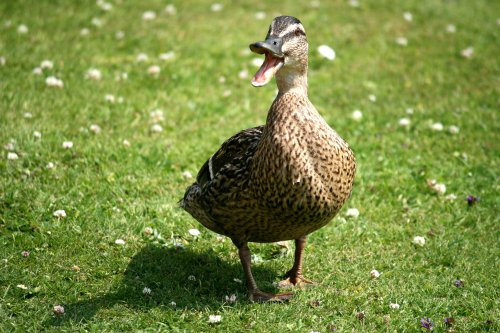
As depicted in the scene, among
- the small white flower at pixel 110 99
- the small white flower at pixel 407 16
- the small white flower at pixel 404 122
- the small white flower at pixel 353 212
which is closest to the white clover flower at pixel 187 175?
the small white flower at pixel 353 212

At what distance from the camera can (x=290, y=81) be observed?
438 cm

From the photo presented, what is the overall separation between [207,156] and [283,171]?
8.79 ft

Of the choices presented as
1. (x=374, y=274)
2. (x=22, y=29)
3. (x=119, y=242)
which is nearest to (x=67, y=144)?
(x=119, y=242)

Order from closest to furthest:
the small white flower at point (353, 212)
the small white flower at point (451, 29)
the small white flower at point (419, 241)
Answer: the small white flower at point (419, 241) < the small white flower at point (353, 212) < the small white flower at point (451, 29)

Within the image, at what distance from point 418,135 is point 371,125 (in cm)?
55

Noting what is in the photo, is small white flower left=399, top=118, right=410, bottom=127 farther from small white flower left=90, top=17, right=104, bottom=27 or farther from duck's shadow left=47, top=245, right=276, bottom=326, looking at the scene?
small white flower left=90, top=17, right=104, bottom=27

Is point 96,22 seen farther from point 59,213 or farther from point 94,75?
point 59,213

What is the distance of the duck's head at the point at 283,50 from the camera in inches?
159

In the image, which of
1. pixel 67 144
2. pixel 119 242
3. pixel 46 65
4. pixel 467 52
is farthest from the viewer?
pixel 467 52

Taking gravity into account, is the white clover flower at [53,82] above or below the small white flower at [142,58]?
below

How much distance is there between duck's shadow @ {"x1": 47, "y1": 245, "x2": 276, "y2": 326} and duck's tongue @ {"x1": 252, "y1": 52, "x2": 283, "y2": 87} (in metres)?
1.61

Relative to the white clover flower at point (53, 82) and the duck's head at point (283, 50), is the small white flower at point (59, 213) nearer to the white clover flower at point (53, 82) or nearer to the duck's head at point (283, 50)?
the duck's head at point (283, 50)

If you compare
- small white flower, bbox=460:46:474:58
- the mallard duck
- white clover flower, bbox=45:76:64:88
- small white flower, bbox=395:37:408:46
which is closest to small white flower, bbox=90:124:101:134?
white clover flower, bbox=45:76:64:88

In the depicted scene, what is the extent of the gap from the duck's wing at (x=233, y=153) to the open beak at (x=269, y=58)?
68cm
